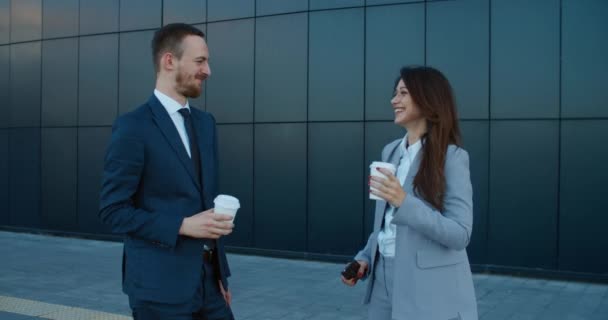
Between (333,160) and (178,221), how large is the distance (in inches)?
276

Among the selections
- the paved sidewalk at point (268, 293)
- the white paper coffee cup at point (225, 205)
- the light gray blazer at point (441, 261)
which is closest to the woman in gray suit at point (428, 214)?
the light gray blazer at point (441, 261)

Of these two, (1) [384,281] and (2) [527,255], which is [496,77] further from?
(1) [384,281]

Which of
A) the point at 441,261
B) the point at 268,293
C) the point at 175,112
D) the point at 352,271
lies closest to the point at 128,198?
the point at 175,112

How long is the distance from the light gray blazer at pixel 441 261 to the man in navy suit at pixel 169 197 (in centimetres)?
78

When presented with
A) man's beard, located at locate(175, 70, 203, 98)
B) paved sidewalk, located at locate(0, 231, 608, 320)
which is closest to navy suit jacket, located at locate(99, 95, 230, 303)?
man's beard, located at locate(175, 70, 203, 98)

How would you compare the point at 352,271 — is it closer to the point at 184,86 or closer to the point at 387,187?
the point at 387,187

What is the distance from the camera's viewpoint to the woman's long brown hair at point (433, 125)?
2.57 metres

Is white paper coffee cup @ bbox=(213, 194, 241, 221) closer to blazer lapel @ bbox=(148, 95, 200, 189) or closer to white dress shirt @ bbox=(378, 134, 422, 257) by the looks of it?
blazer lapel @ bbox=(148, 95, 200, 189)

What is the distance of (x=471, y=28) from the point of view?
8430 millimetres

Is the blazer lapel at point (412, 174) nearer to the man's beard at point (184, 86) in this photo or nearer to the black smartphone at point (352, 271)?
the black smartphone at point (352, 271)

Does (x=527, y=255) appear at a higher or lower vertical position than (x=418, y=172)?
lower

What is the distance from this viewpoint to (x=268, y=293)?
7.23m

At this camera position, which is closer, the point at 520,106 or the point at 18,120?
the point at 520,106

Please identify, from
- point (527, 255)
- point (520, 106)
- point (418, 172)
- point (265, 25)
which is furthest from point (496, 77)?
point (418, 172)
